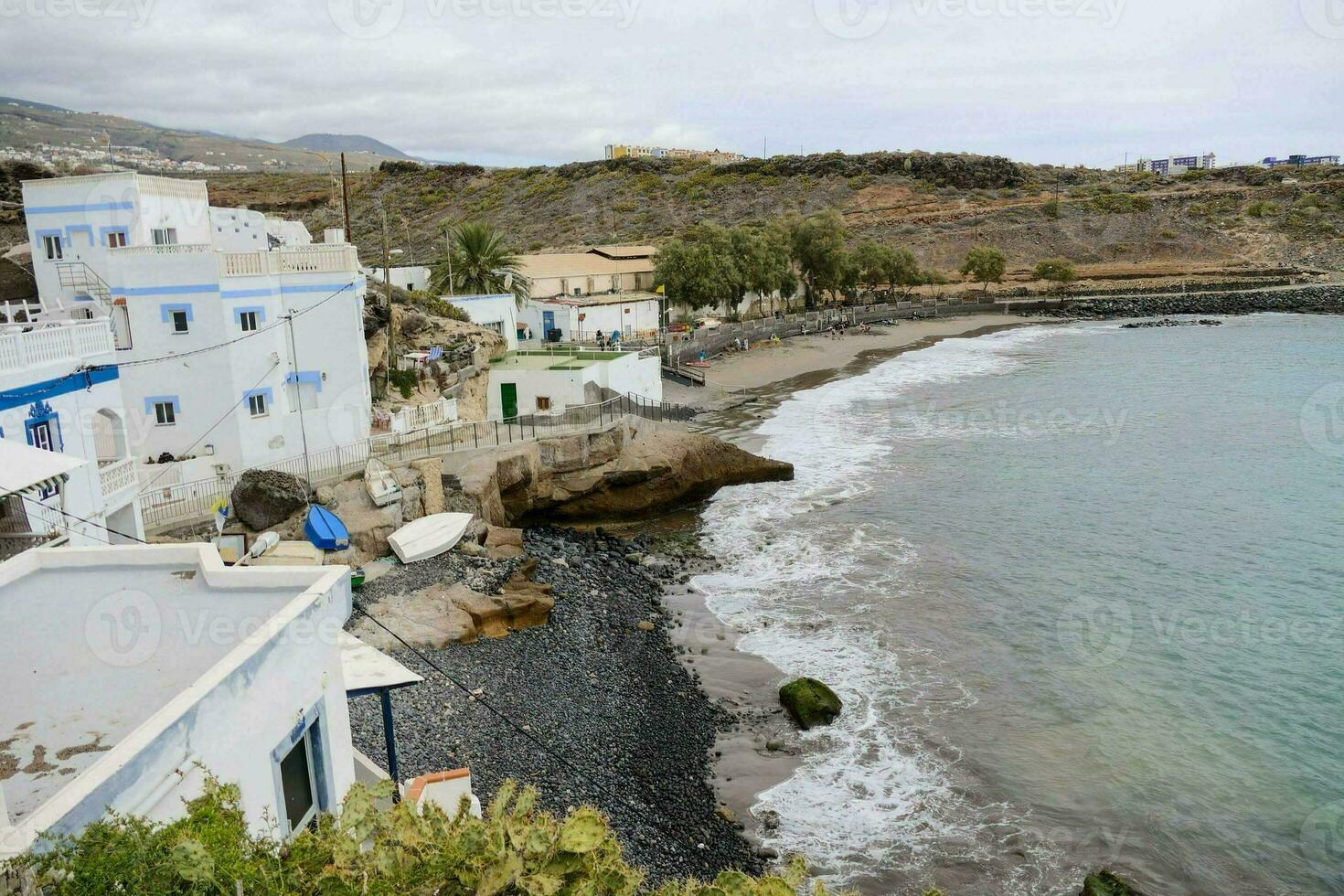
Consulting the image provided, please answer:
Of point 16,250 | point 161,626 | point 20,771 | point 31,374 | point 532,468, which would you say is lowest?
point 532,468

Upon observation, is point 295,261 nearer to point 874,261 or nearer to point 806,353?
point 806,353

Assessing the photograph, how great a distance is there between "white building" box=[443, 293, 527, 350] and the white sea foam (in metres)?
15.7

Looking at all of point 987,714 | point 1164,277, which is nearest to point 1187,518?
point 987,714

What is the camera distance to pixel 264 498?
80.3 ft

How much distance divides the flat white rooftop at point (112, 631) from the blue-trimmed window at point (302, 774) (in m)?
1.00

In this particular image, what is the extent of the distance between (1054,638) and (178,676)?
22.7 meters

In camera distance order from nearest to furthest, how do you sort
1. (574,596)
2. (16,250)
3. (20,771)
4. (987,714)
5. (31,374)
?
(20,771) < (31,374) < (987,714) < (574,596) < (16,250)

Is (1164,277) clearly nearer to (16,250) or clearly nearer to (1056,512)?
(1056,512)

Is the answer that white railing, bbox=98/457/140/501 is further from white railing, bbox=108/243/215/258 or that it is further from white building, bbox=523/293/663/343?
white building, bbox=523/293/663/343

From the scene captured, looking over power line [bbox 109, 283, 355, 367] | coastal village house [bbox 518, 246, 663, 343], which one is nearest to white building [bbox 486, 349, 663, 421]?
power line [bbox 109, 283, 355, 367]

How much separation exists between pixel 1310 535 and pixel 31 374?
128ft

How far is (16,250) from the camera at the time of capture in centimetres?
3141

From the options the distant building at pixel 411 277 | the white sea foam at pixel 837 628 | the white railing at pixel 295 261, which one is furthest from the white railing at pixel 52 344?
the distant building at pixel 411 277

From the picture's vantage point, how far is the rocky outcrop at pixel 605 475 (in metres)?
31.2
